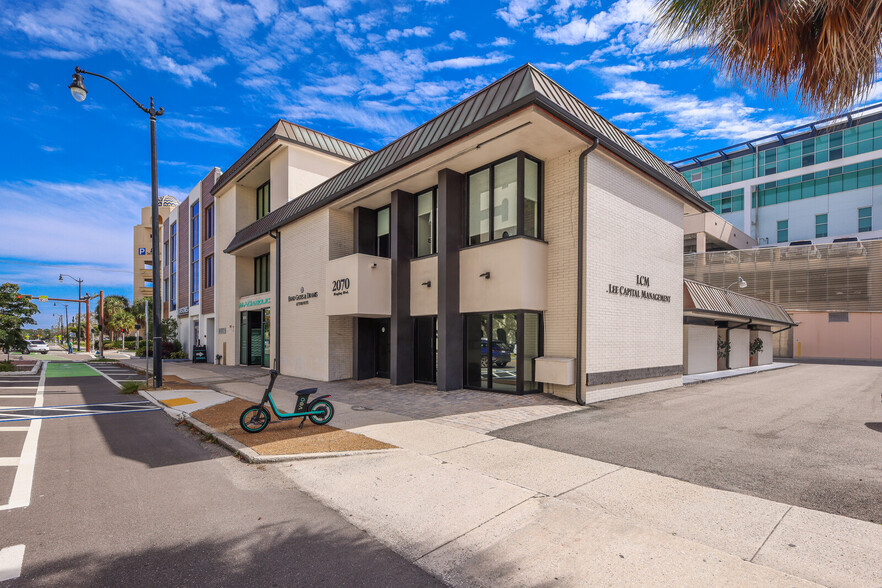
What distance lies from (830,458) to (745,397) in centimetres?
745

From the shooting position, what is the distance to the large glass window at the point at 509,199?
11.8 meters

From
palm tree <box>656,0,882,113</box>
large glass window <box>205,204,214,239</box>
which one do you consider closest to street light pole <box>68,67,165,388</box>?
palm tree <box>656,0,882,113</box>

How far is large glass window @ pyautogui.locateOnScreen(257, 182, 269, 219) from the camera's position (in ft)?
82.7

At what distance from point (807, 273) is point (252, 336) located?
149 feet

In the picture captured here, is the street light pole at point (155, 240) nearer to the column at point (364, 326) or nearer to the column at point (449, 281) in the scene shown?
the column at point (364, 326)

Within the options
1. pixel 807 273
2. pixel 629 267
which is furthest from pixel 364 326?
pixel 807 273

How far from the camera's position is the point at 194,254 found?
3459 cm

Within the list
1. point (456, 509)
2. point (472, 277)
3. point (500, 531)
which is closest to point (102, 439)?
point (456, 509)

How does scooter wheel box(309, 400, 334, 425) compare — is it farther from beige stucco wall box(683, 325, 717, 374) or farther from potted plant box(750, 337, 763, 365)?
potted plant box(750, 337, 763, 365)

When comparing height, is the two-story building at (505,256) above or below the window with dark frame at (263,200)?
below

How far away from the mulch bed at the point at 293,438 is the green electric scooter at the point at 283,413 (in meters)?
0.13

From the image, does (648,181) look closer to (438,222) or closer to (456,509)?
(438,222)

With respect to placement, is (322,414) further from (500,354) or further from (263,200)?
(263,200)

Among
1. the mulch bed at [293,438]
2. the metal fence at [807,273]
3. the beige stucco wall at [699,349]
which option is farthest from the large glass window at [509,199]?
the metal fence at [807,273]
